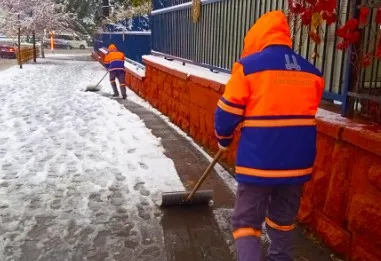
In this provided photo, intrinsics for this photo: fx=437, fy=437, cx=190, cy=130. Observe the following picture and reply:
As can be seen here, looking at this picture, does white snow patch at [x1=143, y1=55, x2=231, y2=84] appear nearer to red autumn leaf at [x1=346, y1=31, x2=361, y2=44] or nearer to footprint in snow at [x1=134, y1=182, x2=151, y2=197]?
footprint in snow at [x1=134, y1=182, x2=151, y2=197]

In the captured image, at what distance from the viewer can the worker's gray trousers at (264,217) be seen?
2.60 m

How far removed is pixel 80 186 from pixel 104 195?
0.39m

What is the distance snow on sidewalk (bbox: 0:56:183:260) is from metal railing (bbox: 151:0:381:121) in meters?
1.68

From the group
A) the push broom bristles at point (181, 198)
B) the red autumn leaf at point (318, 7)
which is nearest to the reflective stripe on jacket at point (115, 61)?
the push broom bristles at point (181, 198)

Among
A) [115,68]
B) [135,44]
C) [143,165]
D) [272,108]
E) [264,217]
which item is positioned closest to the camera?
[272,108]

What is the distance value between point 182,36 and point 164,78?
0.90 meters

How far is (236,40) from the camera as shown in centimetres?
594

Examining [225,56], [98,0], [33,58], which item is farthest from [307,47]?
[98,0]

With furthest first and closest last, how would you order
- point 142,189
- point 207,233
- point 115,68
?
point 115,68, point 142,189, point 207,233

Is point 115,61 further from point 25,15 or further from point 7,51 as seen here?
point 7,51

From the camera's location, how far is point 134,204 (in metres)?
4.08

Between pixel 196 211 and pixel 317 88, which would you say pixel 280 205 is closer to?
pixel 317 88

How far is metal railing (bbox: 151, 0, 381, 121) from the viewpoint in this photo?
3.33 m

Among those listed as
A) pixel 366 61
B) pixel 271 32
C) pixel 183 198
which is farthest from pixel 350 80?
pixel 183 198
